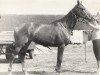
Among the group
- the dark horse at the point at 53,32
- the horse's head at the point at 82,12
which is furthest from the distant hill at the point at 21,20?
the horse's head at the point at 82,12

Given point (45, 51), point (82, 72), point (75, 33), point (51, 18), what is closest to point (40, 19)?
point (51, 18)

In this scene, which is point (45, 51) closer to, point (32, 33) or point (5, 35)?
point (5, 35)

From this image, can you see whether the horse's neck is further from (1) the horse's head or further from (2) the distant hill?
(2) the distant hill

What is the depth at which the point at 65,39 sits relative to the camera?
9.38 metres

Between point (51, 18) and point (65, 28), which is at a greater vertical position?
point (65, 28)

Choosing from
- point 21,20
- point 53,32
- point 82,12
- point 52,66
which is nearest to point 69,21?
point 82,12

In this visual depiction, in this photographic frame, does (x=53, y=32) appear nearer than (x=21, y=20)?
Yes

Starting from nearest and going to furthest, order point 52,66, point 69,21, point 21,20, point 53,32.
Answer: point 53,32, point 69,21, point 52,66, point 21,20

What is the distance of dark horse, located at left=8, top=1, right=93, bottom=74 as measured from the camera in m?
9.42

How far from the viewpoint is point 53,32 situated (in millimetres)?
9469

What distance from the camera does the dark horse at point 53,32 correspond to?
371 inches

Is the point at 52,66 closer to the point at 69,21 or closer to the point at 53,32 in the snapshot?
the point at 53,32

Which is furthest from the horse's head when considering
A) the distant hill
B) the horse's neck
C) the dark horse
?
the distant hill

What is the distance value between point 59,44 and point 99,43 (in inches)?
54.6
